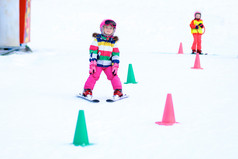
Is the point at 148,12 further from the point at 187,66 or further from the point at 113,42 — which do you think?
the point at 113,42

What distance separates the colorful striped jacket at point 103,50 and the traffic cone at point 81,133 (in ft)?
10.0

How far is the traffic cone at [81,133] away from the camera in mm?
4992

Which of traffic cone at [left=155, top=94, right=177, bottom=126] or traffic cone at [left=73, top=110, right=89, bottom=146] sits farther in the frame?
traffic cone at [left=155, top=94, right=177, bottom=126]

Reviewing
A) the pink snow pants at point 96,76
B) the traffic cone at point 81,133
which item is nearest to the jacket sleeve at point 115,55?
the pink snow pants at point 96,76

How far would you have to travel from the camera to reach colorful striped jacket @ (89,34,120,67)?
8.00 meters

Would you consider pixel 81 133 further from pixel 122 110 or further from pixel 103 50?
pixel 103 50

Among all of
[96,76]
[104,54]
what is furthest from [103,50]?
[96,76]

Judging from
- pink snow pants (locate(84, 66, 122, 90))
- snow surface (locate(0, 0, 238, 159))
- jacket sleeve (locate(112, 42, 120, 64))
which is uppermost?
jacket sleeve (locate(112, 42, 120, 64))

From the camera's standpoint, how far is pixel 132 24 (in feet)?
103

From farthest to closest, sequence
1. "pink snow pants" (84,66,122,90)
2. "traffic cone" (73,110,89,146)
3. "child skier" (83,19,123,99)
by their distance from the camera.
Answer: "pink snow pants" (84,66,122,90)
"child skier" (83,19,123,99)
"traffic cone" (73,110,89,146)

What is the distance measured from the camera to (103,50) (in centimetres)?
802

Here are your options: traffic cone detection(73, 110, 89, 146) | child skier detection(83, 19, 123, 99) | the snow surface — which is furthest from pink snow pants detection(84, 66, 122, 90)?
traffic cone detection(73, 110, 89, 146)

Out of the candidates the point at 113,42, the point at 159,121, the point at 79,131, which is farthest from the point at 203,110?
the point at 79,131

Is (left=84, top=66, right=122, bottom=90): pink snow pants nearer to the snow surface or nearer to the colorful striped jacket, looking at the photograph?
the colorful striped jacket
